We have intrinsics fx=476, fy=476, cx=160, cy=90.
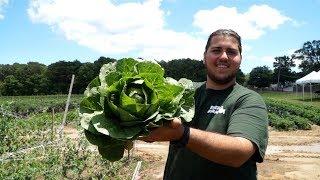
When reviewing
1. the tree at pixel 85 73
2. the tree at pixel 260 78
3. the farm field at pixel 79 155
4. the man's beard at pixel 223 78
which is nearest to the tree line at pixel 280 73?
the tree at pixel 260 78

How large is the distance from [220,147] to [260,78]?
303 feet

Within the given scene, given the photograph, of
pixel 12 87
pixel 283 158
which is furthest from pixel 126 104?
pixel 12 87

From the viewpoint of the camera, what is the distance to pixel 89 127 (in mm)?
1901

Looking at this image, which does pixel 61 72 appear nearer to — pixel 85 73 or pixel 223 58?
pixel 85 73

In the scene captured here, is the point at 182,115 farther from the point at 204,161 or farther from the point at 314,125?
the point at 314,125

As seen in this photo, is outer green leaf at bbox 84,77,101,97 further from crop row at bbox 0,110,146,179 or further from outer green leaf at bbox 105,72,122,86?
crop row at bbox 0,110,146,179

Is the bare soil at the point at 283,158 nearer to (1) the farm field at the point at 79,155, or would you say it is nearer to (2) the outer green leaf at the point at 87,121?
(1) the farm field at the point at 79,155

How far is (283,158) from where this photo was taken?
51.3 ft

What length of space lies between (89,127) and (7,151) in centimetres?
696

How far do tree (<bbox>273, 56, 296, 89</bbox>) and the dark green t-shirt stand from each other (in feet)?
288

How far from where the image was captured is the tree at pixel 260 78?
300 feet

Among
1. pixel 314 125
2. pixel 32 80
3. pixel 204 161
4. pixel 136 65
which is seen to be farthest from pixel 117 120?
pixel 32 80

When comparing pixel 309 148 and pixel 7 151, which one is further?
pixel 309 148

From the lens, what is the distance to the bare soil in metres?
12.2
